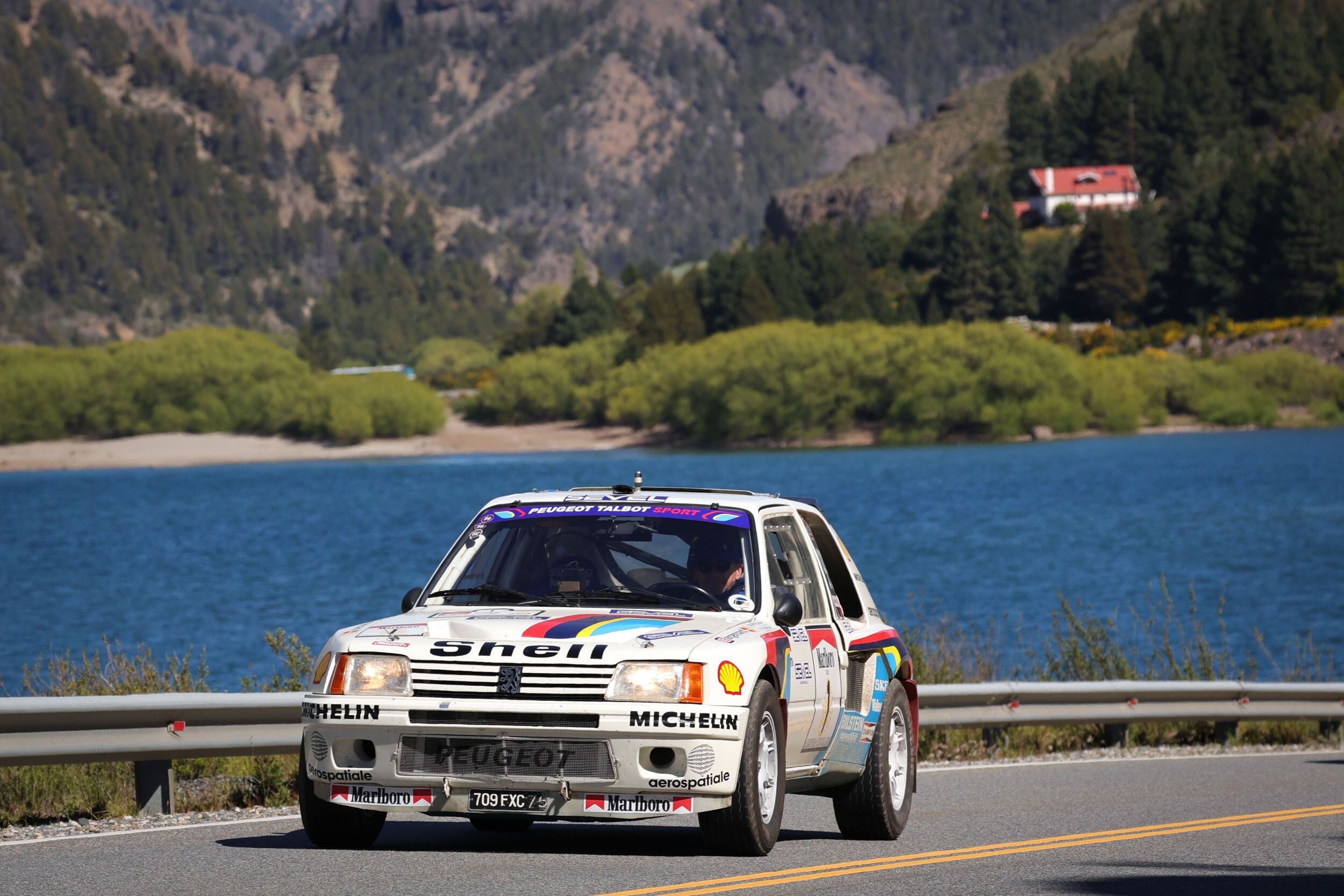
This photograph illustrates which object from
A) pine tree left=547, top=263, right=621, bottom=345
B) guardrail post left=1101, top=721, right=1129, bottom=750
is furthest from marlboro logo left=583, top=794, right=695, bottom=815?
pine tree left=547, top=263, right=621, bottom=345

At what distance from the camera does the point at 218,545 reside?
78125 millimetres

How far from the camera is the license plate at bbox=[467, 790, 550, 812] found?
318 inches

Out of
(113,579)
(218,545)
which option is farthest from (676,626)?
(218,545)

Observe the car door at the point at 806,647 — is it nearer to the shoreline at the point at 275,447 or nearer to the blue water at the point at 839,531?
the blue water at the point at 839,531

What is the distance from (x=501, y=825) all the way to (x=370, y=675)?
5.84 ft

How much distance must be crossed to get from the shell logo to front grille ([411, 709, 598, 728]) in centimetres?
55

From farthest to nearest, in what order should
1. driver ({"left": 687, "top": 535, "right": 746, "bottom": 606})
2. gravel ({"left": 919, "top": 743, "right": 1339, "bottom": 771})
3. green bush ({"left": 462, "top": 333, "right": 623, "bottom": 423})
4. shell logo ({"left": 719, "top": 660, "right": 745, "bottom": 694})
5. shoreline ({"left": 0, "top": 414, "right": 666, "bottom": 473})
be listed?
green bush ({"left": 462, "top": 333, "right": 623, "bottom": 423}) < shoreline ({"left": 0, "top": 414, "right": 666, "bottom": 473}) < gravel ({"left": 919, "top": 743, "right": 1339, "bottom": 771}) < driver ({"left": 687, "top": 535, "right": 746, "bottom": 606}) < shell logo ({"left": 719, "top": 660, "right": 745, "bottom": 694})

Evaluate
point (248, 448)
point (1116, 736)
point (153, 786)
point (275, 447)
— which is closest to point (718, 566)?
point (153, 786)

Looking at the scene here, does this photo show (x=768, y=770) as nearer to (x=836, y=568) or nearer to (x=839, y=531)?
(x=836, y=568)

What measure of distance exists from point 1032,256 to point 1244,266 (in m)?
24.2

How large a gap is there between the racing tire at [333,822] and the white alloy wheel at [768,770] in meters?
1.64

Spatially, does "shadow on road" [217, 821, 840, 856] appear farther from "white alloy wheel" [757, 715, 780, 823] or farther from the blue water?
the blue water

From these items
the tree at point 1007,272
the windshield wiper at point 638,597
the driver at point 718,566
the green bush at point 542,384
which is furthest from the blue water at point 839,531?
the tree at point 1007,272

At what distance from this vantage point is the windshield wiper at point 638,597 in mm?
8953
